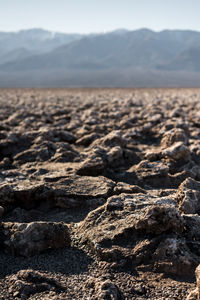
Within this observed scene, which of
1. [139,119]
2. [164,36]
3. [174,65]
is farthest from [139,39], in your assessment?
[139,119]

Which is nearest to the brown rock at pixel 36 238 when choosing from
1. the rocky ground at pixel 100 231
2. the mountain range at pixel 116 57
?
the rocky ground at pixel 100 231

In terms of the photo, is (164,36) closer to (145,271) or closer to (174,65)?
(174,65)

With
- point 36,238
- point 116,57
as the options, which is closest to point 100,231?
point 36,238

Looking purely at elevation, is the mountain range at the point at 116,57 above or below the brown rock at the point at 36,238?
above

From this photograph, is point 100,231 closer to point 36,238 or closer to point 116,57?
point 36,238

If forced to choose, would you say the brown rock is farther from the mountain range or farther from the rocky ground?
the mountain range

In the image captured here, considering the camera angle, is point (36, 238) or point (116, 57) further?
point (116, 57)

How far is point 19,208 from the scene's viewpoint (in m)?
2.82

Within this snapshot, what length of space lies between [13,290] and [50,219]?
867 mm

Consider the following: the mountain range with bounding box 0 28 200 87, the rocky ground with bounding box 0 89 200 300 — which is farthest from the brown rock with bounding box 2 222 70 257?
the mountain range with bounding box 0 28 200 87

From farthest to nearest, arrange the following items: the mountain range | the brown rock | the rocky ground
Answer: the mountain range < the brown rock < the rocky ground

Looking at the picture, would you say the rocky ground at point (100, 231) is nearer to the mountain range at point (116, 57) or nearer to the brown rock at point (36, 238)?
the brown rock at point (36, 238)

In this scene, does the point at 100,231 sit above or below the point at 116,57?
below

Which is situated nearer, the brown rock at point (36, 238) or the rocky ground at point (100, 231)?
the rocky ground at point (100, 231)
